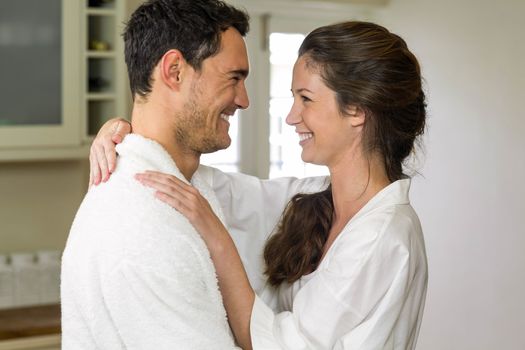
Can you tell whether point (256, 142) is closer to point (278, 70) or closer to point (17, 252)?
point (278, 70)

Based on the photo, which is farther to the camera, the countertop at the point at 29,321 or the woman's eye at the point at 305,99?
the countertop at the point at 29,321

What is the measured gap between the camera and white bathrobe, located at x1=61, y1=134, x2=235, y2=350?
1.40 meters

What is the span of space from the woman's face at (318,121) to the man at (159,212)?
0.64 feet

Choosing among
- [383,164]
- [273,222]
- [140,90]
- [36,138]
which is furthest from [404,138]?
[36,138]

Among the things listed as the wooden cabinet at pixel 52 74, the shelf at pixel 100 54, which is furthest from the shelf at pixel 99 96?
the shelf at pixel 100 54

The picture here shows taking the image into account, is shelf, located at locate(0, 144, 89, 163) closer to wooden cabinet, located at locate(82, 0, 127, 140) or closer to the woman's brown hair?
wooden cabinet, located at locate(82, 0, 127, 140)

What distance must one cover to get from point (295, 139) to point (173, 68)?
2584 mm

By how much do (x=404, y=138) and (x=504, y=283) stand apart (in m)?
2.12

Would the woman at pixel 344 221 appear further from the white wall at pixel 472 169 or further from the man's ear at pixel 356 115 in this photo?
the white wall at pixel 472 169

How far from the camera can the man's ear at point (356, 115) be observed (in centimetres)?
182

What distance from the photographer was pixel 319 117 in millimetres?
1829

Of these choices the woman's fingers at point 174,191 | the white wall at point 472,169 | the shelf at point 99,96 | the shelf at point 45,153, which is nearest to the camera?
the woman's fingers at point 174,191

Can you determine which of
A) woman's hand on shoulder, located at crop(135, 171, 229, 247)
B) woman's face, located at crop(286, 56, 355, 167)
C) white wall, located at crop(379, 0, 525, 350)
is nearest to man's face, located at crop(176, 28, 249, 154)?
woman's hand on shoulder, located at crop(135, 171, 229, 247)

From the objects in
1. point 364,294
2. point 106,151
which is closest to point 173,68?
point 106,151
